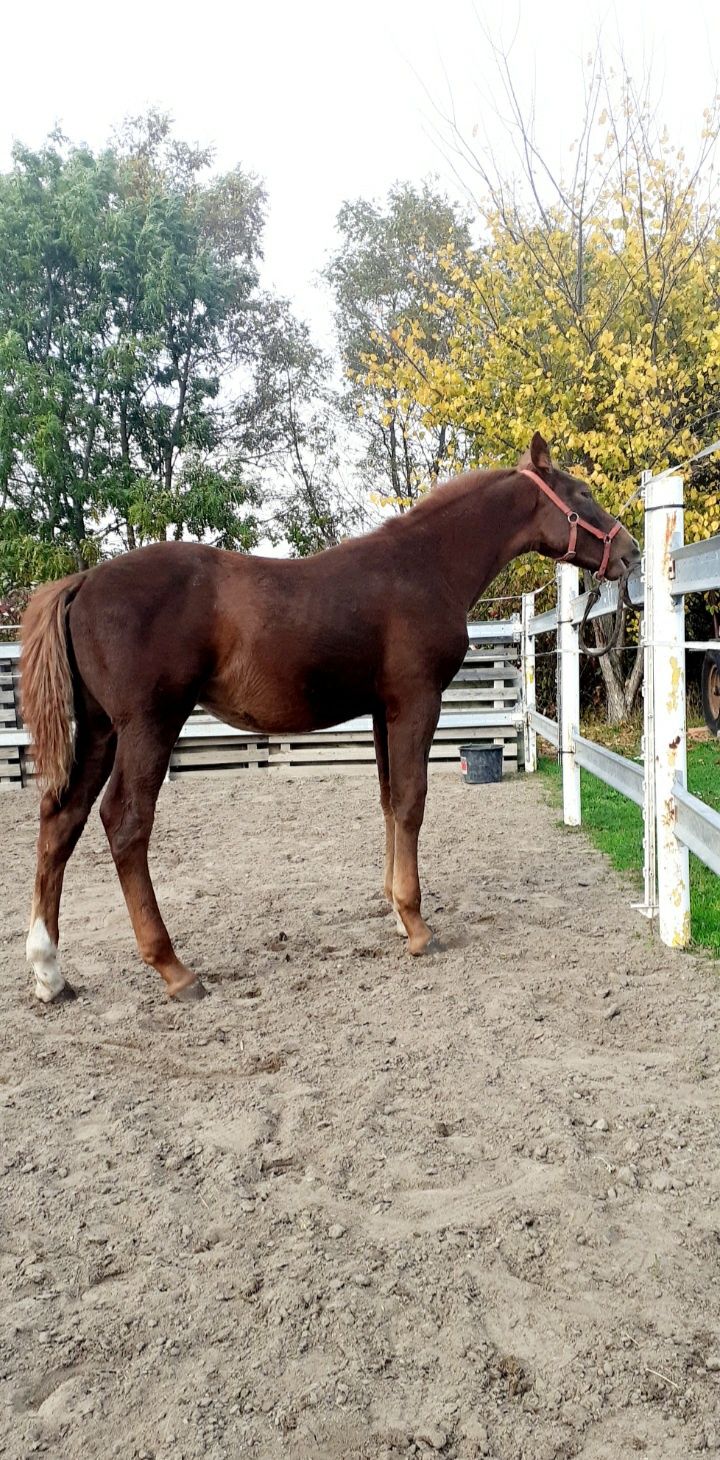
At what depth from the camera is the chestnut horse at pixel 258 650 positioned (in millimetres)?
3559

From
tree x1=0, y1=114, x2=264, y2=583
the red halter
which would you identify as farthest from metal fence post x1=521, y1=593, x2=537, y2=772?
tree x1=0, y1=114, x2=264, y2=583

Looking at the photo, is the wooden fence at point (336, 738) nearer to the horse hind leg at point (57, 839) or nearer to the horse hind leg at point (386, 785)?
the horse hind leg at point (386, 785)

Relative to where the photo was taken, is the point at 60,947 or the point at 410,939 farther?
the point at 60,947

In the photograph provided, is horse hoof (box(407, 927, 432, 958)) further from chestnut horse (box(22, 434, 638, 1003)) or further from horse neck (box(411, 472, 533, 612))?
horse neck (box(411, 472, 533, 612))

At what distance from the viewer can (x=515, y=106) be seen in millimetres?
10609

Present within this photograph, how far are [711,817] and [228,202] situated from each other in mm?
20482

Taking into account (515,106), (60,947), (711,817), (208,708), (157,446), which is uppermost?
(515,106)

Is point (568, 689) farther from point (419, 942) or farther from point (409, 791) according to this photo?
point (419, 942)

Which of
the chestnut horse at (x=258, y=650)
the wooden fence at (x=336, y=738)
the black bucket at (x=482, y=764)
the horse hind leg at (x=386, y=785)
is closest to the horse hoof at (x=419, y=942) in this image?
the chestnut horse at (x=258, y=650)

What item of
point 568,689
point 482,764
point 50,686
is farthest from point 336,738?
point 50,686

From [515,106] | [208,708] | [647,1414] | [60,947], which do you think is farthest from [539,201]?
[647,1414]

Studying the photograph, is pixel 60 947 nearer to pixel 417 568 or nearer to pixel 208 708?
pixel 208 708

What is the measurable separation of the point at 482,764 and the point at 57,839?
18.8 feet

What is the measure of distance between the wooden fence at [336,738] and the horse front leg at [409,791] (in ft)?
19.2
